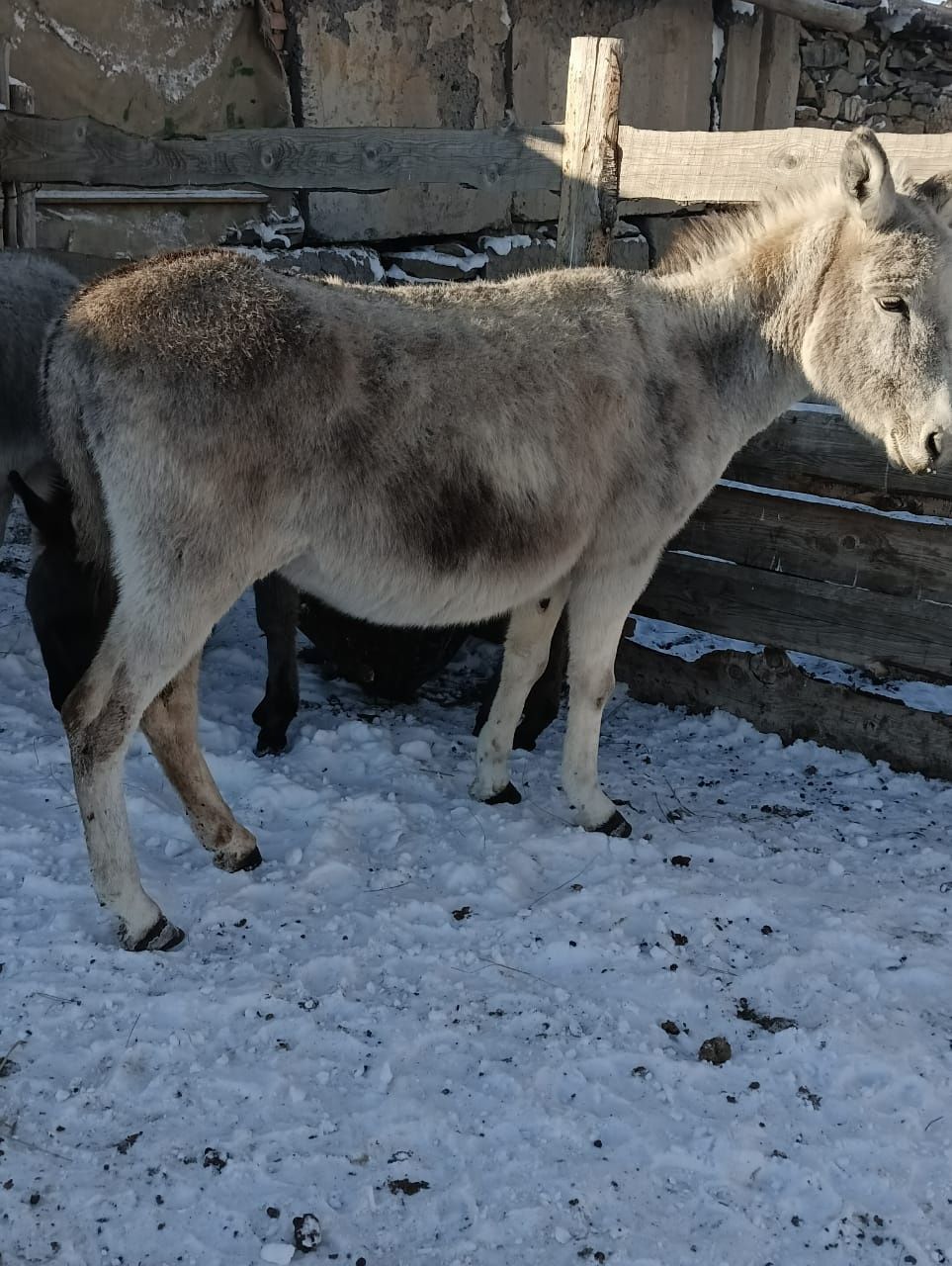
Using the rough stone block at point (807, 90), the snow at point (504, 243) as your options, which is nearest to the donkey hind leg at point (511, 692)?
the snow at point (504, 243)

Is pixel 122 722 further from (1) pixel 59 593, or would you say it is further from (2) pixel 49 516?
(2) pixel 49 516

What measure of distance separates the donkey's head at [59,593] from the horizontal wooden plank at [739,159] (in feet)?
9.07

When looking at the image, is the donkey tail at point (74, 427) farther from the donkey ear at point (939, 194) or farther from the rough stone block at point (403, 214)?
the rough stone block at point (403, 214)

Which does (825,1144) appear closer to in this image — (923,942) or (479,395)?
(923,942)

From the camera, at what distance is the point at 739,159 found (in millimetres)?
4301

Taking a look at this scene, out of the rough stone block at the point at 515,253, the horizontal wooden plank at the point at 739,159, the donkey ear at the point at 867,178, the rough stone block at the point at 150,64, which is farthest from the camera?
the rough stone block at the point at 515,253

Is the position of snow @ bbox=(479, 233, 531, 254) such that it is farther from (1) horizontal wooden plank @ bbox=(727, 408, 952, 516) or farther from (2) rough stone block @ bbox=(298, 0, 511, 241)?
(1) horizontal wooden plank @ bbox=(727, 408, 952, 516)

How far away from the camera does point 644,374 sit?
377 cm

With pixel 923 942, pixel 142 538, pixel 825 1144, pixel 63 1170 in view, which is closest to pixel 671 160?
pixel 142 538

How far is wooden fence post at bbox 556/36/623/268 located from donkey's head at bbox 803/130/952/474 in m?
1.30

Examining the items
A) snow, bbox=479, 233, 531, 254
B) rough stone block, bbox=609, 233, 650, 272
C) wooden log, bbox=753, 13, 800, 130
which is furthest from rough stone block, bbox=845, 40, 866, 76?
snow, bbox=479, 233, 531, 254

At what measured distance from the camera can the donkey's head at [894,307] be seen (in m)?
3.53

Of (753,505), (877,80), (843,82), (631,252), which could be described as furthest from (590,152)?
(877,80)

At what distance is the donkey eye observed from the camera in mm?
3553
